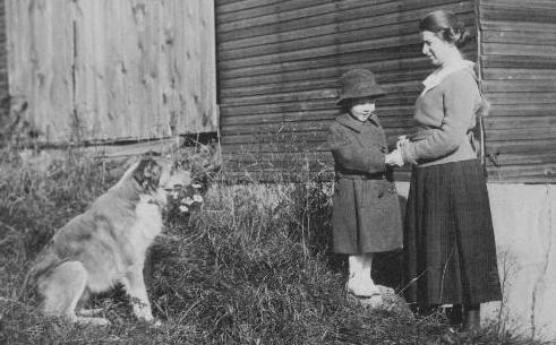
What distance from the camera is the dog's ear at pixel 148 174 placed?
19.3ft

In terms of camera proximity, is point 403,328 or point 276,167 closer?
point 403,328

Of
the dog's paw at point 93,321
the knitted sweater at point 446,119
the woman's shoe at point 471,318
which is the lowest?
the dog's paw at point 93,321

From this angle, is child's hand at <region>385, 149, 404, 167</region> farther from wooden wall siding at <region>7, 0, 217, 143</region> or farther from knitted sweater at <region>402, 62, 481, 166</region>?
wooden wall siding at <region>7, 0, 217, 143</region>

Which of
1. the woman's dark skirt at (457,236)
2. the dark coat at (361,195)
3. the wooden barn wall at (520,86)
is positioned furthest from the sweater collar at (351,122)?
the wooden barn wall at (520,86)

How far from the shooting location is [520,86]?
6684 millimetres

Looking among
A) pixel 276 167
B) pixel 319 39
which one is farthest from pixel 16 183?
pixel 319 39

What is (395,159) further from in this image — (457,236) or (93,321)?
(93,321)

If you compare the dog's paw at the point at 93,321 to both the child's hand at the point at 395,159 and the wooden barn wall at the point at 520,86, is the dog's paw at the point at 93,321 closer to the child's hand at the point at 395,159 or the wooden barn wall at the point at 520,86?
the child's hand at the point at 395,159

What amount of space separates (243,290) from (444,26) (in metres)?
2.26

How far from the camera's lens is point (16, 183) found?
872 cm

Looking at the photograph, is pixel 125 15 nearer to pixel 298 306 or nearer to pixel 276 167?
pixel 276 167

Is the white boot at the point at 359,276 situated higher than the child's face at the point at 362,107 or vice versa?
the child's face at the point at 362,107

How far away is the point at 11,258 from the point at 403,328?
412cm

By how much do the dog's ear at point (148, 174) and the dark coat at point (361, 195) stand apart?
156 cm
